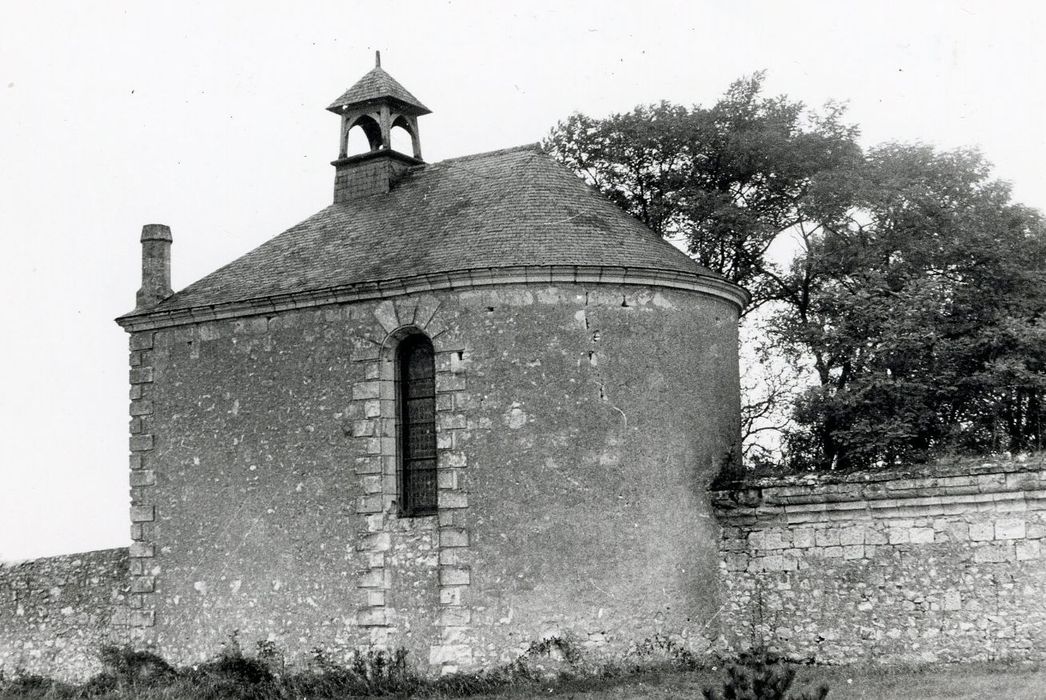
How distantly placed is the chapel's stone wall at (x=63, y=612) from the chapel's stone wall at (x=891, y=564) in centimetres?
934

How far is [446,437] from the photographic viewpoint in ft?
55.8

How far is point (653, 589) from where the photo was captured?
16.7 meters

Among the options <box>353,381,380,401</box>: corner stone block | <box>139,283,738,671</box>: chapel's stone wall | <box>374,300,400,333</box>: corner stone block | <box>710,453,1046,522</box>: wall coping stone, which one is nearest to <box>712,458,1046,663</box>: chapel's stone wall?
<box>710,453,1046,522</box>: wall coping stone

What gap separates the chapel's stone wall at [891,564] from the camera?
609 inches

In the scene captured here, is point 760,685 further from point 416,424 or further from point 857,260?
point 857,260

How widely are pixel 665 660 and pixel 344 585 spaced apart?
444 cm

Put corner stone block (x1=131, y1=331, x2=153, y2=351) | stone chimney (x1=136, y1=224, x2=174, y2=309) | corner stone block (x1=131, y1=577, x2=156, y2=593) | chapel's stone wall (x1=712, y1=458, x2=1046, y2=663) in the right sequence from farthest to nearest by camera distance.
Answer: stone chimney (x1=136, y1=224, x2=174, y2=309), corner stone block (x1=131, y1=331, x2=153, y2=351), corner stone block (x1=131, y1=577, x2=156, y2=593), chapel's stone wall (x1=712, y1=458, x2=1046, y2=663)

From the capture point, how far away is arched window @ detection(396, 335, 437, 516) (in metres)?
17.6

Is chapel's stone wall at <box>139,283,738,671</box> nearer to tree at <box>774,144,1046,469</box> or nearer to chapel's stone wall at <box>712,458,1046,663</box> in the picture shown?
chapel's stone wall at <box>712,458,1046,663</box>

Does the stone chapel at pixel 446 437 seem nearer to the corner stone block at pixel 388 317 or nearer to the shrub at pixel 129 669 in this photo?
the corner stone block at pixel 388 317

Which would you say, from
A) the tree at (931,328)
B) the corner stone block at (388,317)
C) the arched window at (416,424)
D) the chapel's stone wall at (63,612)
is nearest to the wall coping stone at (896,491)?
the tree at (931,328)

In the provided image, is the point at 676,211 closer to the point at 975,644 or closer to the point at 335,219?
the point at 335,219

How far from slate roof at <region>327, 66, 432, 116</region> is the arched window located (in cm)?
588

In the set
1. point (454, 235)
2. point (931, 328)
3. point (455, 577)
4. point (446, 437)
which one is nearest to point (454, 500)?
point (446, 437)
